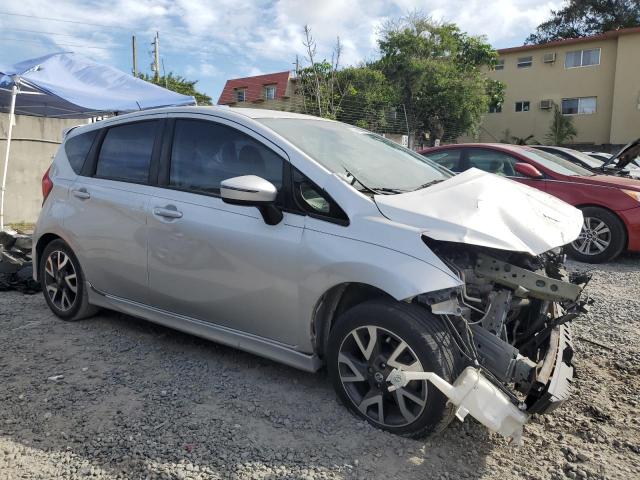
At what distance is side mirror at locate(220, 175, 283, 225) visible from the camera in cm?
279

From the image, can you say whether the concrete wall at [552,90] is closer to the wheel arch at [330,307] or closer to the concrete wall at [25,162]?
the concrete wall at [25,162]

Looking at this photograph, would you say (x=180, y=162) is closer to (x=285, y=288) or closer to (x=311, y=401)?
(x=285, y=288)

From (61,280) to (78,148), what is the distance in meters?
1.08

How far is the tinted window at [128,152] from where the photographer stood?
12.4ft

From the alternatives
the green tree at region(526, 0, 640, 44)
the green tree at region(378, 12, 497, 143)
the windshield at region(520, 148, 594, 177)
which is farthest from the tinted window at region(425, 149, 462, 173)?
the green tree at region(526, 0, 640, 44)

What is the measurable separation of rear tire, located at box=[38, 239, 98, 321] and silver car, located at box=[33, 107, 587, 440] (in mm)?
299

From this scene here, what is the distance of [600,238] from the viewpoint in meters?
6.72

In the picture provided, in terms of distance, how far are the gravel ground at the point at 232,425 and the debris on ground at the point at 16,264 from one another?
1.58m

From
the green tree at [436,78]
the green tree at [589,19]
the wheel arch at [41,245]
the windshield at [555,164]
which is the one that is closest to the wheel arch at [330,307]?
the wheel arch at [41,245]

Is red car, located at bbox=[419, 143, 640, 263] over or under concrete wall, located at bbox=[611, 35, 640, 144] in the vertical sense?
under

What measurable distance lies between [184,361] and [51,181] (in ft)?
6.44

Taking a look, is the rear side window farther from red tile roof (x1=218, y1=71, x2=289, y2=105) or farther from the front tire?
red tile roof (x1=218, y1=71, x2=289, y2=105)

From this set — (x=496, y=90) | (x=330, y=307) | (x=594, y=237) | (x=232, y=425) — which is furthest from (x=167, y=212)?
(x=496, y=90)

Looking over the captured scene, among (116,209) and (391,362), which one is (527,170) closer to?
(391,362)
